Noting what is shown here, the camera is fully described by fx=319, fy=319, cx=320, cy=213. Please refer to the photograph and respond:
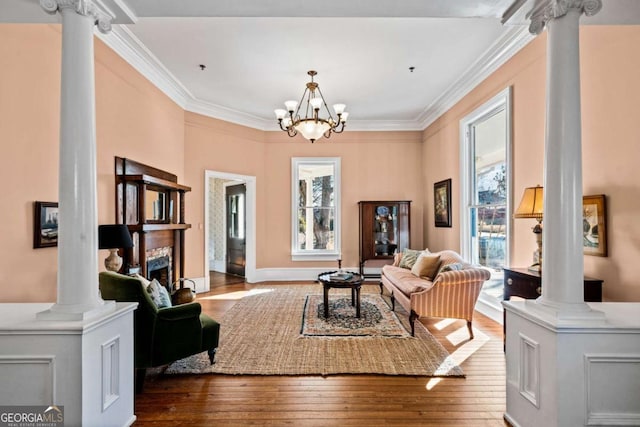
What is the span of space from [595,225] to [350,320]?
2719mm

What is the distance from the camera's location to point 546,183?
194cm

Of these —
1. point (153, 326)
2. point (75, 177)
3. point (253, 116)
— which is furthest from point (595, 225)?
point (253, 116)

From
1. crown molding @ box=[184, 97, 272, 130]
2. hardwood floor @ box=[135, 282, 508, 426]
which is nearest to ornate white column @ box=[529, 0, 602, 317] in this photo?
hardwood floor @ box=[135, 282, 508, 426]

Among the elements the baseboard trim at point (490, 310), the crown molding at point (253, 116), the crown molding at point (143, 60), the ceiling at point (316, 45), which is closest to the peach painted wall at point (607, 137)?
the crown molding at point (253, 116)

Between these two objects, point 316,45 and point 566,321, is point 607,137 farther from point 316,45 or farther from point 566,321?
point 316,45

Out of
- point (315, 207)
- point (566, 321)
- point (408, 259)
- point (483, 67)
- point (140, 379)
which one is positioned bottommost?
point (140, 379)

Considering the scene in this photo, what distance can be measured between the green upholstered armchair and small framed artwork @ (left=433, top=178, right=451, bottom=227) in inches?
174

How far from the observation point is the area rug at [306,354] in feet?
9.34

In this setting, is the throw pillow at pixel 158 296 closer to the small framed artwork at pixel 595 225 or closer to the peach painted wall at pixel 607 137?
the small framed artwork at pixel 595 225

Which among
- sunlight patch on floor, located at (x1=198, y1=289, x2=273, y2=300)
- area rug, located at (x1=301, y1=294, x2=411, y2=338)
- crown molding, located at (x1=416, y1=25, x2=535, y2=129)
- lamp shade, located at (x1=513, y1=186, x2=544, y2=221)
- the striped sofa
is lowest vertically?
sunlight patch on floor, located at (x1=198, y1=289, x2=273, y2=300)

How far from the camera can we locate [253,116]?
256 inches

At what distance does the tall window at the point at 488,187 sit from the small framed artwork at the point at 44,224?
4779 mm

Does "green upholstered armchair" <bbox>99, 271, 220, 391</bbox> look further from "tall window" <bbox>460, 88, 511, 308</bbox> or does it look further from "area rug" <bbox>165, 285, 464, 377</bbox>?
"tall window" <bbox>460, 88, 511, 308</bbox>

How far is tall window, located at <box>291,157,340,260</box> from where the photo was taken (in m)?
6.91
